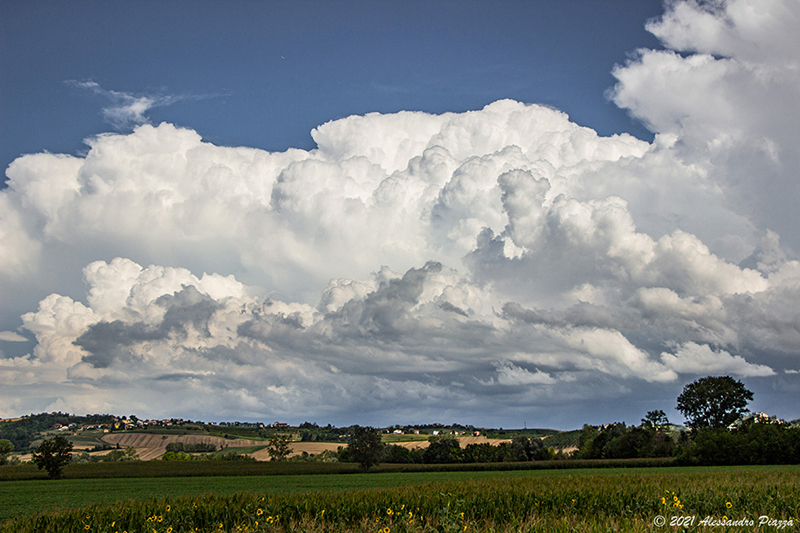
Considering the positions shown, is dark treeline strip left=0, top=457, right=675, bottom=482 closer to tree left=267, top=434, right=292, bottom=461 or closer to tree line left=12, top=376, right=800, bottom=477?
tree line left=12, top=376, right=800, bottom=477

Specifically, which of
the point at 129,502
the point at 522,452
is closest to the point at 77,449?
the point at 522,452

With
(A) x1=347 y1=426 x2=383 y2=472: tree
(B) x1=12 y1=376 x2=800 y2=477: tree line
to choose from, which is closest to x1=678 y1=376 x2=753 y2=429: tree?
(B) x1=12 y1=376 x2=800 y2=477: tree line

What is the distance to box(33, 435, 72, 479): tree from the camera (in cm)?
8556

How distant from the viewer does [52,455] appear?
8575 cm

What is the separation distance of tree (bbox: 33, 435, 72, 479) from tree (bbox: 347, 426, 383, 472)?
1890 inches

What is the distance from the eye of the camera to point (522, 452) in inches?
5394

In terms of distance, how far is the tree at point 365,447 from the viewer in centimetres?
10356

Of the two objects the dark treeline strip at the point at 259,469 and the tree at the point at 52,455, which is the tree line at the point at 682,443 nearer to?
the dark treeline strip at the point at 259,469

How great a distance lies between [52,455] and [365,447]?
52.2 metres

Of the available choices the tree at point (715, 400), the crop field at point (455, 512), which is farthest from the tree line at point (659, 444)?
the crop field at point (455, 512)

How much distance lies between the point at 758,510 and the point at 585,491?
5728mm

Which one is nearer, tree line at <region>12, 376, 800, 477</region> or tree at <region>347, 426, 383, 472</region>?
tree line at <region>12, 376, 800, 477</region>

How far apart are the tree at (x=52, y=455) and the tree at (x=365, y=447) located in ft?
158

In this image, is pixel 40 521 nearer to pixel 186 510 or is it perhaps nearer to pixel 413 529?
pixel 186 510
